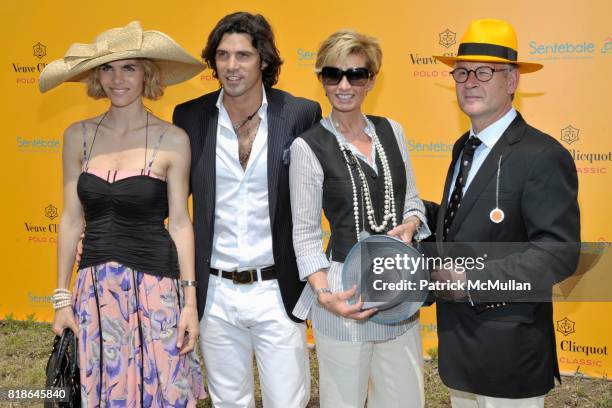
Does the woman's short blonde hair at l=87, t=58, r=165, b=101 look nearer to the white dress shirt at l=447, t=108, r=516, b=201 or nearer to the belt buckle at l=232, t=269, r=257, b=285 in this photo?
the belt buckle at l=232, t=269, r=257, b=285

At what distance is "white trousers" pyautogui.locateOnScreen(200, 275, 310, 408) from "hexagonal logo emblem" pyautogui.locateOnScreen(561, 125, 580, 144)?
2.65m

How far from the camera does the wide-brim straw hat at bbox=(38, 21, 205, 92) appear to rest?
273cm

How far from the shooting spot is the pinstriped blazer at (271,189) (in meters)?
2.79

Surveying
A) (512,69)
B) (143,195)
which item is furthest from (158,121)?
(512,69)

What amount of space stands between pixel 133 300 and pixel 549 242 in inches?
65.4

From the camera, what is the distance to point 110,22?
5.45 m

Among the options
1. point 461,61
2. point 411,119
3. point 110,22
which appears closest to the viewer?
point 461,61

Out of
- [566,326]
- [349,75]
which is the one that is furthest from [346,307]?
[566,326]

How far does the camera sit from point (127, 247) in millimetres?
2637

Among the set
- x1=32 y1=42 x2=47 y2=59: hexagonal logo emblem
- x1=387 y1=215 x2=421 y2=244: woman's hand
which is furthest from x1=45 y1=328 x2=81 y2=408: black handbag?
x1=32 y1=42 x2=47 y2=59: hexagonal logo emblem

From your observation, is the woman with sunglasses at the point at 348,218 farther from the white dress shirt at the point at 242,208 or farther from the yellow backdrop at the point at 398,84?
the yellow backdrop at the point at 398,84

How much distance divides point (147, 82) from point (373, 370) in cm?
164

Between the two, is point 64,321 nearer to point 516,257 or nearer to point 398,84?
point 516,257

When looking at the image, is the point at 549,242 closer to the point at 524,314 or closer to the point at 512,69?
the point at 524,314
